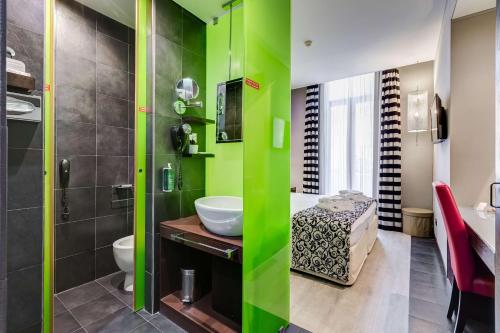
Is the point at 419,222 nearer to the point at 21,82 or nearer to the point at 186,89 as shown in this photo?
the point at 186,89

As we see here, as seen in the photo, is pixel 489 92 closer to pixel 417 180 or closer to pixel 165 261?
pixel 417 180

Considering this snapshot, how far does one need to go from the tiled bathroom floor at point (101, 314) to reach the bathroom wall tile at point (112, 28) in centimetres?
261

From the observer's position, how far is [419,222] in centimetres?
383

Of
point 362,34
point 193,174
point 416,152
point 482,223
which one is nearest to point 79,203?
point 193,174

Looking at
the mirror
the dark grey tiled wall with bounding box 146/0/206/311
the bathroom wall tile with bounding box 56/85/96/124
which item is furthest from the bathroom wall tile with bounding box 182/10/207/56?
the bathroom wall tile with bounding box 56/85/96/124

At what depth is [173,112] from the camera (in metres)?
1.97

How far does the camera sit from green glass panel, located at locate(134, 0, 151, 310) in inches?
72.2

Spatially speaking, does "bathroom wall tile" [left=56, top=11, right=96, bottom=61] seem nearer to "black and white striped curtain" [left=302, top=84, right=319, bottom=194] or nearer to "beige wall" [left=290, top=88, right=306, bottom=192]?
"black and white striped curtain" [left=302, top=84, right=319, bottom=194]

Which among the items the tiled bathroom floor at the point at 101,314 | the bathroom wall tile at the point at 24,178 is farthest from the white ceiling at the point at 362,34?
the tiled bathroom floor at the point at 101,314

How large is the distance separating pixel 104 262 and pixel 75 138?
133cm

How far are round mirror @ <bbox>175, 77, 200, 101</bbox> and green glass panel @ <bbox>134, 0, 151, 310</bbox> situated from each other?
259 mm

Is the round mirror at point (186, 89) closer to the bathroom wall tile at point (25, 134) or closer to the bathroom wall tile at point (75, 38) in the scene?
the bathroom wall tile at point (25, 134)

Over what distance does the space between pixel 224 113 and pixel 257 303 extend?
149 cm

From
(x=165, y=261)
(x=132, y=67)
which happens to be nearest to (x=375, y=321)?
(x=165, y=261)
